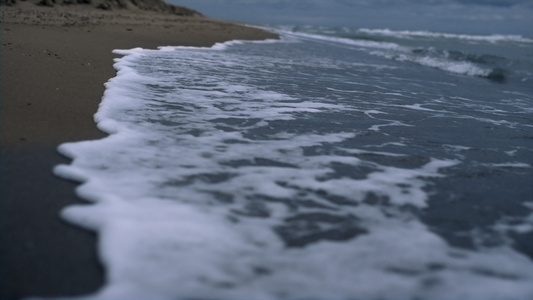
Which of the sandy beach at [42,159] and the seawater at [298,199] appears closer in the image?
the sandy beach at [42,159]

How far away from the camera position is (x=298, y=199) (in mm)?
2521

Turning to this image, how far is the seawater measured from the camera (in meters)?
1.82

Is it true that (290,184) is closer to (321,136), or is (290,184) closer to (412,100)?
(321,136)

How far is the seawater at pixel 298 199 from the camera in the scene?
5.96 feet

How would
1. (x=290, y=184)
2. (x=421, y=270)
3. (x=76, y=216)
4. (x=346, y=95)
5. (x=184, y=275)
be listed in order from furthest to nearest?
(x=346, y=95)
(x=290, y=184)
(x=76, y=216)
(x=421, y=270)
(x=184, y=275)

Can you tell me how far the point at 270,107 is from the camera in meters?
4.66

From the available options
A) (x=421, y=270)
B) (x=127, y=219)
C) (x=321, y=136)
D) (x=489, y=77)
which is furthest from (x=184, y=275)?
(x=489, y=77)

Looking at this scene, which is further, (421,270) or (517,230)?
(517,230)

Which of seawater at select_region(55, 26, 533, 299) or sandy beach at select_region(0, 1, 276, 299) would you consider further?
seawater at select_region(55, 26, 533, 299)

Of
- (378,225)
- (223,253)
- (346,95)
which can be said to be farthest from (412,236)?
(346,95)

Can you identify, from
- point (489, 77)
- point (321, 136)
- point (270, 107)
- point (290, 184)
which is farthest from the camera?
point (489, 77)

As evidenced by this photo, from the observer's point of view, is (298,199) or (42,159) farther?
(42,159)

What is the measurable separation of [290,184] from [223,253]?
86 centimetres

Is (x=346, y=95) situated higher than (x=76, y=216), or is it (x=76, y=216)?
(x=346, y=95)
